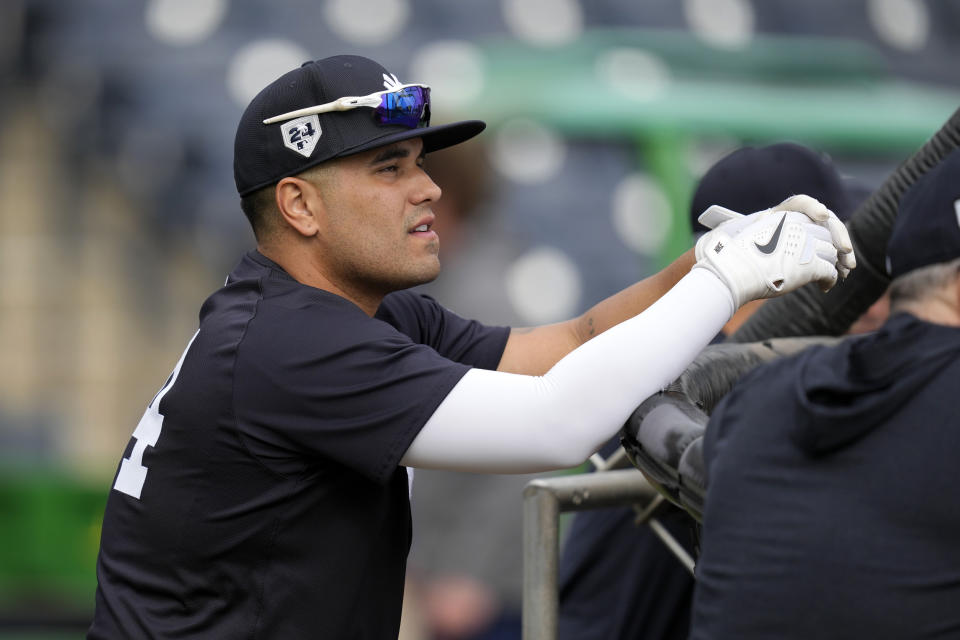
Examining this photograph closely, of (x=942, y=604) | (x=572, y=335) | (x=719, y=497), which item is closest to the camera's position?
(x=942, y=604)

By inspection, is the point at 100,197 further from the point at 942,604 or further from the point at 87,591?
the point at 942,604

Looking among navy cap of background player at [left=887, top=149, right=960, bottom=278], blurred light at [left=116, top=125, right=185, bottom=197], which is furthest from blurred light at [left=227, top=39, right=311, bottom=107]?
navy cap of background player at [left=887, top=149, right=960, bottom=278]

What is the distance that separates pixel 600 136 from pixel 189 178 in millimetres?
2583

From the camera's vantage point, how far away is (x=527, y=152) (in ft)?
20.7

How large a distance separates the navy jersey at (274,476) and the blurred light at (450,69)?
14.7 ft

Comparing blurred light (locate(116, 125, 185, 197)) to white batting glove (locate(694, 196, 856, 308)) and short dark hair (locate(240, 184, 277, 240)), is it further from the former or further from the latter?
white batting glove (locate(694, 196, 856, 308))

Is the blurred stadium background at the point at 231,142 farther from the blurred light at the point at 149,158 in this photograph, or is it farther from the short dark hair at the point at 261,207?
the short dark hair at the point at 261,207

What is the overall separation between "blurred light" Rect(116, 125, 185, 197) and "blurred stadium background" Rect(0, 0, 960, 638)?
1 cm

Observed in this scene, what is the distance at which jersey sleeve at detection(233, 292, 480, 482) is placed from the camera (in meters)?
2.04

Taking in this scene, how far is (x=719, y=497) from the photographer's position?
67.1 inches

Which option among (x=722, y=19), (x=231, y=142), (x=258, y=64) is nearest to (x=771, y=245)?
(x=231, y=142)

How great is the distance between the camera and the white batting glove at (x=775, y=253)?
206 centimetres

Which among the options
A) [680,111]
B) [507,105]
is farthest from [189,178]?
[680,111]

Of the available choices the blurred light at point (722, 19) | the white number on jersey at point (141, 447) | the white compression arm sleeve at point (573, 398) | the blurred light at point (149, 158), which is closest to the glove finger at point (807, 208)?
the white compression arm sleeve at point (573, 398)
